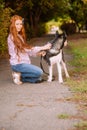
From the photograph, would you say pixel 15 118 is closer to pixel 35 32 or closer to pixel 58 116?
pixel 58 116

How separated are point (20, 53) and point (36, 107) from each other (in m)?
2.77

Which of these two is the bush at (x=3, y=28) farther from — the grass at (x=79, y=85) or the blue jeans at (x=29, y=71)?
the blue jeans at (x=29, y=71)

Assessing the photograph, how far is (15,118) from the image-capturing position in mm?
6824

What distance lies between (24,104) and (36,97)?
2.12ft

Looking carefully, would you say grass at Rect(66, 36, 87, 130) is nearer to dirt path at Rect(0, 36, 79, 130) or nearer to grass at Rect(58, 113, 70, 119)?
dirt path at Rect(0, 36, 79, 130)

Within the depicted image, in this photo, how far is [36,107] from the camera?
755 centimetres

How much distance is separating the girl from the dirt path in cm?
23

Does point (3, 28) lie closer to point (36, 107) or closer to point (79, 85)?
point (79, 85)

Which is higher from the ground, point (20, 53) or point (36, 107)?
point (20, 53)

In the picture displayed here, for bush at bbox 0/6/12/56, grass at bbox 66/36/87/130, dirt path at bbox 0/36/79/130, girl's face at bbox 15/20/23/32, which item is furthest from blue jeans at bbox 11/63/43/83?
bush at bbox 0/6/12/56

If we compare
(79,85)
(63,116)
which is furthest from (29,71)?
(63,116)

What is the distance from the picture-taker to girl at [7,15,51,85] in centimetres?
1003

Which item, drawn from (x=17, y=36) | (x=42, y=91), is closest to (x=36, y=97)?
(x=42, y=91)

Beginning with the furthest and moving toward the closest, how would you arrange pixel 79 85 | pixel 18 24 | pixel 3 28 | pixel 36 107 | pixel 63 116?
pixel 3 28 < pixel 18 24 < pixel 79 85 < pixel 36 107 < pixel 63 116
